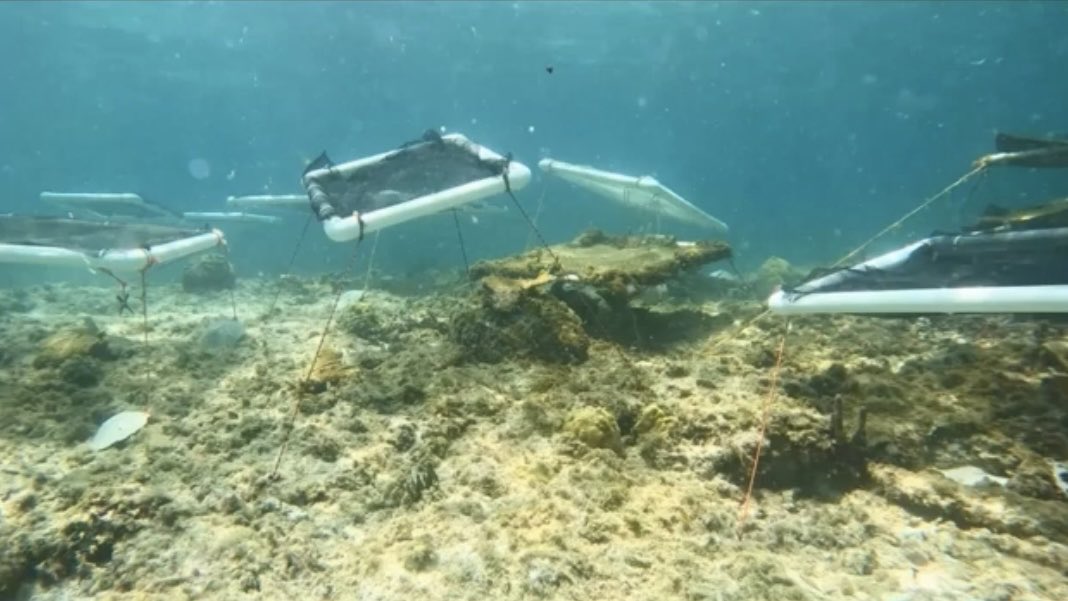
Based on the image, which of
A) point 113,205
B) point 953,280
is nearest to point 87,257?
point 953,280

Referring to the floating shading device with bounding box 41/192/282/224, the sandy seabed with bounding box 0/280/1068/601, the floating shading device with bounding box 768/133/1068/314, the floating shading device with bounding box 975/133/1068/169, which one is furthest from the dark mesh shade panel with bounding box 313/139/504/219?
the floating shading device with bounding box 41/192/282/224

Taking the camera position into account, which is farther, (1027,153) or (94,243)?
(1027,153)

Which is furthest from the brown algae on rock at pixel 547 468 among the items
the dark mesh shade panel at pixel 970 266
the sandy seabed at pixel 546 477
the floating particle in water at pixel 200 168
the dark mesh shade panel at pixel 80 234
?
the floating particle in water at pixel 200 168

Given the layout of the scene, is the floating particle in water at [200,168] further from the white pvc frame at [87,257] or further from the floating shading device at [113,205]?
the white pvc frame at [87,257]

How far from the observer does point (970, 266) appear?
15.4ft

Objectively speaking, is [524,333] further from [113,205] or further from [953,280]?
[113,205]

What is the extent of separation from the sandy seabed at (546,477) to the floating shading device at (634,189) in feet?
13.1

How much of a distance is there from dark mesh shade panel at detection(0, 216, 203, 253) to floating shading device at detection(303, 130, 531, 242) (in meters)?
1.60

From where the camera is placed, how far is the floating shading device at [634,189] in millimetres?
9570

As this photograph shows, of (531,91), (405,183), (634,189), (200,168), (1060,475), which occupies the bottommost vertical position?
(1060,475)

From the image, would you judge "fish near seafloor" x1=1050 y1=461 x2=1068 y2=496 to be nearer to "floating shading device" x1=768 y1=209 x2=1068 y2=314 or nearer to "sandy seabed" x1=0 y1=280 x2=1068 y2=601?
"sandy seabed" x1=0 y1=280 x2=1068 y2=601

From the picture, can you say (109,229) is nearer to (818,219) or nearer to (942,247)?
(942,247)

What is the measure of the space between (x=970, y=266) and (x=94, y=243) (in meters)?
7.53

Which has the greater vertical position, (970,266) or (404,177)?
(404,177)
